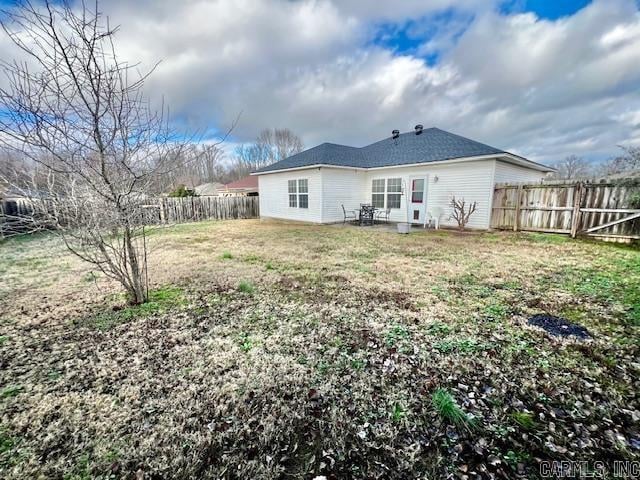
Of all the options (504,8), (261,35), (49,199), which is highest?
(504,8)

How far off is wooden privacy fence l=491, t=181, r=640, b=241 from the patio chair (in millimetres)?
1761

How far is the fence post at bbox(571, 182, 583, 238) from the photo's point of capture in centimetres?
709

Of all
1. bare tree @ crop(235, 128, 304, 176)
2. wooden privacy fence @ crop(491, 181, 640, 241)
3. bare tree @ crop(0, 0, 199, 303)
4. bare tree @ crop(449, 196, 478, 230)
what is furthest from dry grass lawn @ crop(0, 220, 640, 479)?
bare tree @ crop(235, 128, 304, 176)

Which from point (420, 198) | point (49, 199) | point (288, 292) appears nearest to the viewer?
point (49, 199)

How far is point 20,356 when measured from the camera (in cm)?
238

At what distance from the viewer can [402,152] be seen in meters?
11.6

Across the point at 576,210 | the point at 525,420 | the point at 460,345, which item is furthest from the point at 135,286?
the point at 576,210

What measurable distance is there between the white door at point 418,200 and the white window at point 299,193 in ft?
15.9

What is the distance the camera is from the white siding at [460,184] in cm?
889

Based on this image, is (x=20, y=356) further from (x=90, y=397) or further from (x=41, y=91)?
(x=41, y=91)

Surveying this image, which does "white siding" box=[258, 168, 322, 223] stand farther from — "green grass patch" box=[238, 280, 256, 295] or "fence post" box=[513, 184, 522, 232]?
"green grass patch" box=[238, 280, 256, 295]

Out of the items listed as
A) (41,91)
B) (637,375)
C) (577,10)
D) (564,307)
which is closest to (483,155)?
(577,10)

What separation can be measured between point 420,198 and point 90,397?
11.1 m

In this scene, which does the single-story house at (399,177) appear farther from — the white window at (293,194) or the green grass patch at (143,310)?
the green grass patch at (143,310)
